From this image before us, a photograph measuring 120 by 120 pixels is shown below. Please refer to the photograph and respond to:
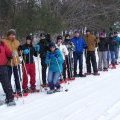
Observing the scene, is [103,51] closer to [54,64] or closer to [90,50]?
[90,50]

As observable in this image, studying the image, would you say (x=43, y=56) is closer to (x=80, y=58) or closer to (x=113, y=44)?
(x=80, y=58)

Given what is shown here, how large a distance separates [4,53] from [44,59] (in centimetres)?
256

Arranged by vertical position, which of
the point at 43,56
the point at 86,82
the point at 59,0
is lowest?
the point at 86,82

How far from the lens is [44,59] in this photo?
12453mm

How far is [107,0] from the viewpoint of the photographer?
1618 inches

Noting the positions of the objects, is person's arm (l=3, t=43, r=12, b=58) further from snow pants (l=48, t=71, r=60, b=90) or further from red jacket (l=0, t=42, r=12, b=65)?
snow pants (l=48, t=71, r=60, b=90)

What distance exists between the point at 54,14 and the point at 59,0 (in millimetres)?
4876

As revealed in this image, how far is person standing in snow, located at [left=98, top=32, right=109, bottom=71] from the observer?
55.1 ft

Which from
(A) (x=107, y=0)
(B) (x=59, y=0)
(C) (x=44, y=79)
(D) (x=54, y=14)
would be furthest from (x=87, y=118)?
(A) (x=107, y=0)

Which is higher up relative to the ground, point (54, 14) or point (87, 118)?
point (54, 14)

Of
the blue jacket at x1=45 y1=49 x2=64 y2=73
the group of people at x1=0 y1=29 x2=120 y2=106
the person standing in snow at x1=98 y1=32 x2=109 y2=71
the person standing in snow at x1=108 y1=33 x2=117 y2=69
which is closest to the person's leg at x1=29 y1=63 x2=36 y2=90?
the group of people at x1=0 y1=29 x2=120 y2=106

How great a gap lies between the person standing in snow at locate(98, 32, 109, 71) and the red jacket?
719 cm

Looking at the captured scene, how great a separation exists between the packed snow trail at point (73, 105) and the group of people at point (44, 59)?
462 mm

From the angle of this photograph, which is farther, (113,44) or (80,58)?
(113,44)
